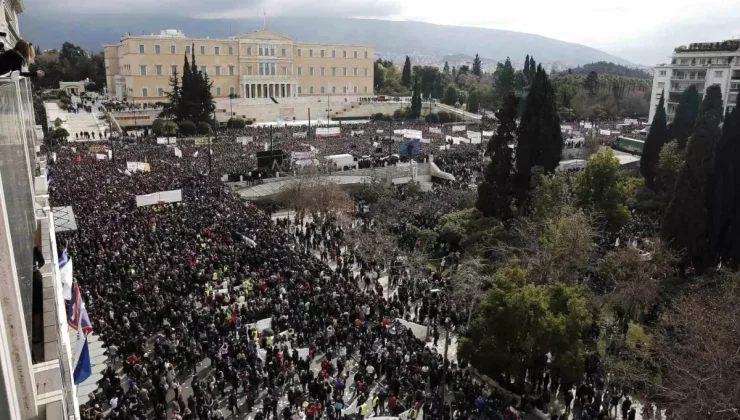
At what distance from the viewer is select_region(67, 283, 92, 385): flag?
9586 millimetres

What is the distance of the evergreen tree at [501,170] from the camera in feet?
82.5

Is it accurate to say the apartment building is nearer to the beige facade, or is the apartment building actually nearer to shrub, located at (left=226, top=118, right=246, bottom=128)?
the beige facade

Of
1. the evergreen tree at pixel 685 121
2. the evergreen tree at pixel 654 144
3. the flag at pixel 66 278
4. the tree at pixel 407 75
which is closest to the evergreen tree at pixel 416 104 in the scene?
the tree at pixel 407 75

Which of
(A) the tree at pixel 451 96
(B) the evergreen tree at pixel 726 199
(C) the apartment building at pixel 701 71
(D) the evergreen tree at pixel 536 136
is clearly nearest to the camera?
(B) the evergreen tree at pixel 726 199

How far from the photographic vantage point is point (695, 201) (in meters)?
20.2

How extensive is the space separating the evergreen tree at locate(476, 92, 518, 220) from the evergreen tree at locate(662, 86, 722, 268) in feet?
22.3

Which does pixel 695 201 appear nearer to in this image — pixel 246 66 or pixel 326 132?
pixel 326 132

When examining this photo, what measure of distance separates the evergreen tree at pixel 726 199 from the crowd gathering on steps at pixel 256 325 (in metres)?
9.92

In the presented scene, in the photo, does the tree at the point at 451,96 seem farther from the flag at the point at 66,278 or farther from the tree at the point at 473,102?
the flag at the point at 66,278

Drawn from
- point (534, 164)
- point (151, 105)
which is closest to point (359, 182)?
point (534, 164)

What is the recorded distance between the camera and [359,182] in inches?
1326

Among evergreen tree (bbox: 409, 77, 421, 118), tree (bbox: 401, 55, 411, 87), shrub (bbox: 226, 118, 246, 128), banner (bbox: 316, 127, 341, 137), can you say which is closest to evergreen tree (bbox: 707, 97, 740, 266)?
banner (bbox: 316, 127, 341, 137)

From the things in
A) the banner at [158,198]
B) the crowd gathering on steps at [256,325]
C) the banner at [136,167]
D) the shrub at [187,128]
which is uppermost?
the shrub at [187,128]

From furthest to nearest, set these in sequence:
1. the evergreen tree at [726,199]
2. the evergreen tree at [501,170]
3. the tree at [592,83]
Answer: the tree at [592,83] < the evergreen tree at [501,170] < the evergreen tree at [726,199]
